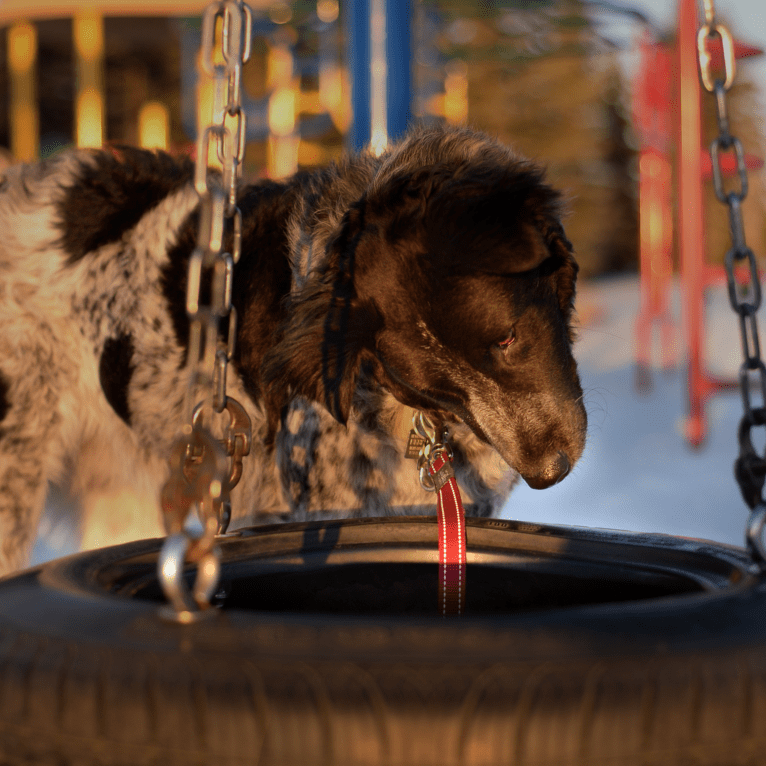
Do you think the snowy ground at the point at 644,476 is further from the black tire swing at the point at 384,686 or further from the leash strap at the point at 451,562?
the black tire swing at the point at 384,686

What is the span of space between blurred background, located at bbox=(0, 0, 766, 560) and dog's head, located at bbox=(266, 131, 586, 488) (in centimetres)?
25

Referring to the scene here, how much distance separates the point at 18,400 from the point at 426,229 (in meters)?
1.37

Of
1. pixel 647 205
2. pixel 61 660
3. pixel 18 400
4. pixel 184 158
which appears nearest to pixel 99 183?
pixel 184 158

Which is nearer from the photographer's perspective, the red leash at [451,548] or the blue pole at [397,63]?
the red leash at [451,548]

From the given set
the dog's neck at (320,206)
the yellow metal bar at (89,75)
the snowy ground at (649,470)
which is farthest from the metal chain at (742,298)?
the yellow metal bar at (89,75)

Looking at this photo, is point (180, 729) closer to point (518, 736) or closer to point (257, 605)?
point (518, 736)

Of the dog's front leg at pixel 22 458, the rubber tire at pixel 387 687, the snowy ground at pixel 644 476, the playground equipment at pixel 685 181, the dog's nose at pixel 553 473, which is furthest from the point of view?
the snowy ground at pixel 644 476

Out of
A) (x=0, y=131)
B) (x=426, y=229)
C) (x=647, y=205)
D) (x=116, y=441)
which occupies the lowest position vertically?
(x=116, y=441)

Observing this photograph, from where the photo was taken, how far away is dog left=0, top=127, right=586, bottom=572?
88.7 inches

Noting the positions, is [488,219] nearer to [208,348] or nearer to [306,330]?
[306,330]

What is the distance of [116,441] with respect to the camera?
3039 millimetres

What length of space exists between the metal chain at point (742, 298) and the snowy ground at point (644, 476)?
79cm

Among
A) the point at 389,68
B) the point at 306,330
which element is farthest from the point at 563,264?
the point at 389,68

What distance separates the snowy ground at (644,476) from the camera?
14.0ft
